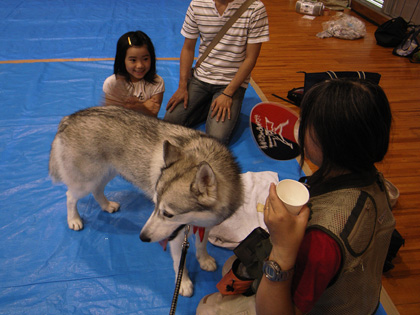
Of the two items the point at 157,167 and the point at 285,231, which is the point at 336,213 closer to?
the point at 285,231

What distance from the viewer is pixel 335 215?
A: 0.86 meters

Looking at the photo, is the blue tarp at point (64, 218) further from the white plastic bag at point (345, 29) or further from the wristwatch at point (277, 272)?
the white plastic bag at point (345, 29)

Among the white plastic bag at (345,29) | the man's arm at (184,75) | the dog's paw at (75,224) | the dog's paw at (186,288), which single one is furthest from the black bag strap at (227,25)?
the white plastic bag at (345,29)

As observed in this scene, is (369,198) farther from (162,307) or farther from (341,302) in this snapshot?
(162,307)

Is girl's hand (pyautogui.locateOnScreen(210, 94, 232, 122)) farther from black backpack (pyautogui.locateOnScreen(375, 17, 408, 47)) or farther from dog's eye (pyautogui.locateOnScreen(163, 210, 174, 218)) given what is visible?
black backpack (pyautogui.locateOnScreen(375, 17, 408, 47))

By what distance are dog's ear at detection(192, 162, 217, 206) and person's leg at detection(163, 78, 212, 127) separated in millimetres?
1763

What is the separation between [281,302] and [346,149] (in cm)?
52

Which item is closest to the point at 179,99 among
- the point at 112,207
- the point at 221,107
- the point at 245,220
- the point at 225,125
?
the point at 221,107

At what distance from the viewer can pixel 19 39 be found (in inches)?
174

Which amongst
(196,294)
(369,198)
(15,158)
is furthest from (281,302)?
(15,158)

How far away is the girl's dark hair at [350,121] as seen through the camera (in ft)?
2.80

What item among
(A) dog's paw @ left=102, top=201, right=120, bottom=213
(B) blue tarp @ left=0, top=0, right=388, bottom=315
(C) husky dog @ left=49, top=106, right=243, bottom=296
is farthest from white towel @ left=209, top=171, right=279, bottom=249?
(A) dog's paw @ left=102, top=201, right=120, bottom=213

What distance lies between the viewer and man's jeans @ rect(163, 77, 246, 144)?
288cm

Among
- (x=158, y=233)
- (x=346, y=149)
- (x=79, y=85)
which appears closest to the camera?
(x=346, y=149)
